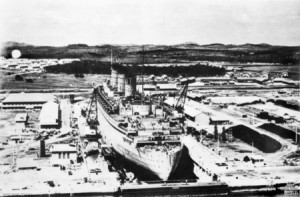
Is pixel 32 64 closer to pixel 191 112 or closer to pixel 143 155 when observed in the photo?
pixel 191 112

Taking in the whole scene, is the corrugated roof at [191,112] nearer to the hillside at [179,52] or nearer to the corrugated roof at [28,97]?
the hillside at [179,52]

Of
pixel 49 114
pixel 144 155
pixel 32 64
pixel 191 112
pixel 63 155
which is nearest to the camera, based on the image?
pixel 144 155

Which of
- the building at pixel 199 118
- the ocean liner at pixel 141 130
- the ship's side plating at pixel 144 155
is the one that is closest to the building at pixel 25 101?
the ocean liner at pixel 141 130

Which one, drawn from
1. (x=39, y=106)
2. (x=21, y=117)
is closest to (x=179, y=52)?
(x=39, y=106)

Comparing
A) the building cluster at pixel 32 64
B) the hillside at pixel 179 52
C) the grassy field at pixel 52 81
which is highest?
the hillside at pixel 179 52

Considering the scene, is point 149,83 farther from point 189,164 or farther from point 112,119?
point 189,164

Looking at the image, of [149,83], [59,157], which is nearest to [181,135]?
[59,157]

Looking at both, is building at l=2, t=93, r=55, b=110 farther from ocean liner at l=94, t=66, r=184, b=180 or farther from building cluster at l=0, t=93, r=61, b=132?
ocean liner at l=94, t=66, r=184, b=180
